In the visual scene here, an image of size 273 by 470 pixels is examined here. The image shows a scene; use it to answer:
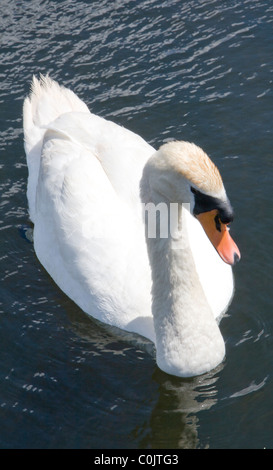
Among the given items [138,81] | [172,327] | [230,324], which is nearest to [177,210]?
[172,327]

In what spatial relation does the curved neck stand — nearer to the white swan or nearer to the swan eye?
the white swan

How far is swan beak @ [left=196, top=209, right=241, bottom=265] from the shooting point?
26.5 feet

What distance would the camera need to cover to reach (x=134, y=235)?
31.7 ft

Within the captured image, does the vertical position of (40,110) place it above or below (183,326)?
above

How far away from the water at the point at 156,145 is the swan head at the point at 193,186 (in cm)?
173

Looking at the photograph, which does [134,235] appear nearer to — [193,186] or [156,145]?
[193,186]

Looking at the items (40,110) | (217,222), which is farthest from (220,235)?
(40,110)

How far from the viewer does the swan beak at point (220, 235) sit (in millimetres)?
8070

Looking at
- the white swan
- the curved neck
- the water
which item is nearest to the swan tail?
the white swan

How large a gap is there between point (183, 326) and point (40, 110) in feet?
15.4

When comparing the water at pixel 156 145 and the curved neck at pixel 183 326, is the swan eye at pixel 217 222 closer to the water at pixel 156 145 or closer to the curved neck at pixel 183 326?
the curved neck at pixel 183 326

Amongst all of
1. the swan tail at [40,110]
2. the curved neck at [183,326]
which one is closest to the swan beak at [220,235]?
the curved neck at [183,326]

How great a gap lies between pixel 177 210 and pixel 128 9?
782 centimetres

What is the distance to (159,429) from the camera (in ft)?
28.3
